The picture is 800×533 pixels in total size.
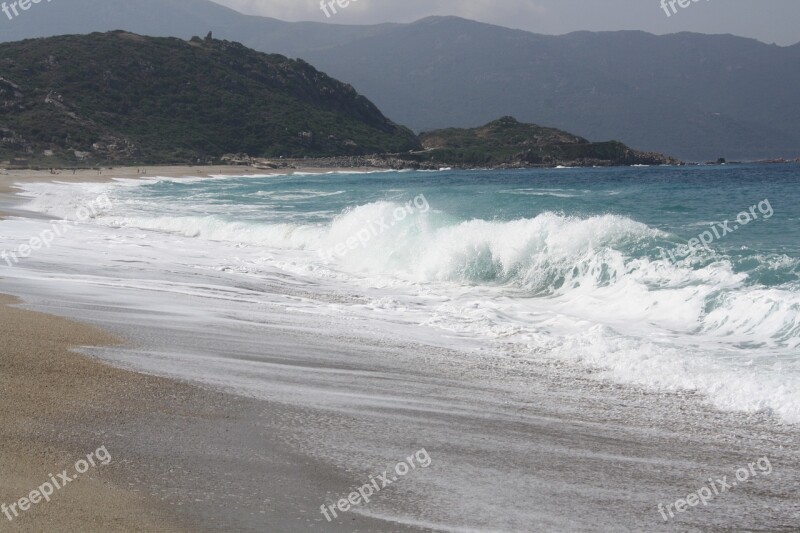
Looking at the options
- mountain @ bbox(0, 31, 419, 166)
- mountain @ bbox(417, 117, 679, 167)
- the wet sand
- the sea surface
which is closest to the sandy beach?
the wet sand

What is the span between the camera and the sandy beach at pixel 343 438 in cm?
474

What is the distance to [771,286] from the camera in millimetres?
10852

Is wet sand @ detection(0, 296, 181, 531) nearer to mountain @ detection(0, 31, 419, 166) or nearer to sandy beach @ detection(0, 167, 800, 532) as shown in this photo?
sandy beach @ detection(0, 167, 800, 532)

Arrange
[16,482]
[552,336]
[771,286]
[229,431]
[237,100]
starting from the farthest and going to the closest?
[237,100] < [771,286] < [552,336] < [229,431] < [16,482]

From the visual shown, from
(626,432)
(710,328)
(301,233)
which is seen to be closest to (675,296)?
(710,328)

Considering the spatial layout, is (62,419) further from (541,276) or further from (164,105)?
(164,105)

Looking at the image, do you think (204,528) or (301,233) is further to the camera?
(301,233)

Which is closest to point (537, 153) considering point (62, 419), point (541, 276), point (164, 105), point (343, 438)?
point (164, 105)

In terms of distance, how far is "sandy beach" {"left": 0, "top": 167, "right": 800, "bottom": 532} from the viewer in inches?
187

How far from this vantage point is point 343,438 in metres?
5.95

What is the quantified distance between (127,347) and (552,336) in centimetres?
502

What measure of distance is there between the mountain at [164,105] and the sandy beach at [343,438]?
68165 mm

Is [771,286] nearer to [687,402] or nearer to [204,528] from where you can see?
[687,402]

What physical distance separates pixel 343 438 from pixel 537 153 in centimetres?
10882
